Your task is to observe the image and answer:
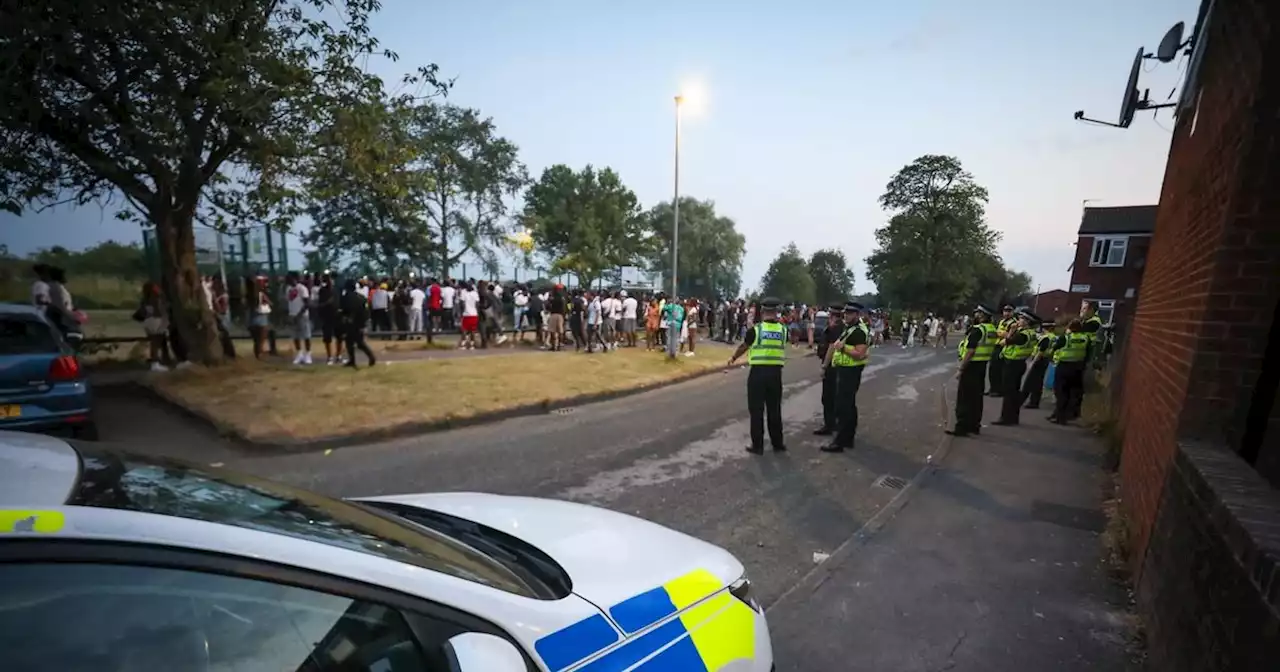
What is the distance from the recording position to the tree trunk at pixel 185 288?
8852 mm

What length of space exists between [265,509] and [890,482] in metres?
5.44

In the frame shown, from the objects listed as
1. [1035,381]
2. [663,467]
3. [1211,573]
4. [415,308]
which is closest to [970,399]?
[1035,381]

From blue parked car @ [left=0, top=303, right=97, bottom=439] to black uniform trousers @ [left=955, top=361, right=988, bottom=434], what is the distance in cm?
971

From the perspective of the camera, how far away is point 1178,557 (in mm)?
2510

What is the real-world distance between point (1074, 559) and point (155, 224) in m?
11.9

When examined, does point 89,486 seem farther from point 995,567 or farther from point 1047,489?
point 1047,489

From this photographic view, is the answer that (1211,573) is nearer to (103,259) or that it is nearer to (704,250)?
(103,259)

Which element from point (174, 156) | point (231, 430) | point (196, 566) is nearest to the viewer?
point (196, 566)

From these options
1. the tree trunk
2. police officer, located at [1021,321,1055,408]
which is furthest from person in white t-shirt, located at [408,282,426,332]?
police officer, located at [1021,321,1055,408]

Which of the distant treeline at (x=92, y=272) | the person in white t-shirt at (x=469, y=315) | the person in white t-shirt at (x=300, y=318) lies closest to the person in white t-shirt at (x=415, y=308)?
the person in white t-shirt at (x=469, y=315)

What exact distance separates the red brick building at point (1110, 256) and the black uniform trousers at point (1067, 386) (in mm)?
26664

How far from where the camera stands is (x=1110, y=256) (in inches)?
1260

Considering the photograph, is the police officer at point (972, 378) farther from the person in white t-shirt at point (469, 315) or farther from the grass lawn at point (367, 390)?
the person in white t-shirt at point (469, 315)

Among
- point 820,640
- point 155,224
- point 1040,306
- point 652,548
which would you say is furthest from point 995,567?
point 1040,306
